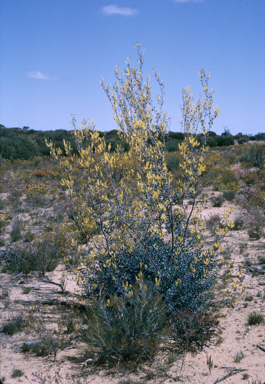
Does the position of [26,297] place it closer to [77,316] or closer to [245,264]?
[77,316]

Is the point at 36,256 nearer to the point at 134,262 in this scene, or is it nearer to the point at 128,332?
the point at 134,262

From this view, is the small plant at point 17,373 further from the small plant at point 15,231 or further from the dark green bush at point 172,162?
the dark green bush at point 172,162

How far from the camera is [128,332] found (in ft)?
Result: 12.2

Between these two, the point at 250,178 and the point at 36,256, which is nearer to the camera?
the point at 36,256

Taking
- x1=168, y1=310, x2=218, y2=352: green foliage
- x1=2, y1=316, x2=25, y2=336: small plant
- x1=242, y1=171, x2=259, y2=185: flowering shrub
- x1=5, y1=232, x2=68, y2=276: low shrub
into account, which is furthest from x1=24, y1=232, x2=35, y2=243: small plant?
x1=242, y1=171, x2=259, y2=185: flowering shrub

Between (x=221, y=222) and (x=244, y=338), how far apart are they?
5.10 metres

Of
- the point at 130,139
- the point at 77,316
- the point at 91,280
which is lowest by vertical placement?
the point at 77,316

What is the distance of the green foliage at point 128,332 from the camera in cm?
364

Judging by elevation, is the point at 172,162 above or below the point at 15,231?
above

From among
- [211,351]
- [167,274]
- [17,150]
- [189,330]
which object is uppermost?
[17,150]

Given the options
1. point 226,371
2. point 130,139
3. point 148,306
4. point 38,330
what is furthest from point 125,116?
point 226,371

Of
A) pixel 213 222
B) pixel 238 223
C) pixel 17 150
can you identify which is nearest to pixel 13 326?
pixel 213 222

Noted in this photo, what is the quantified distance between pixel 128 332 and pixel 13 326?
1925 millimetres

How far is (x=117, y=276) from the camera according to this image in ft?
15.6
